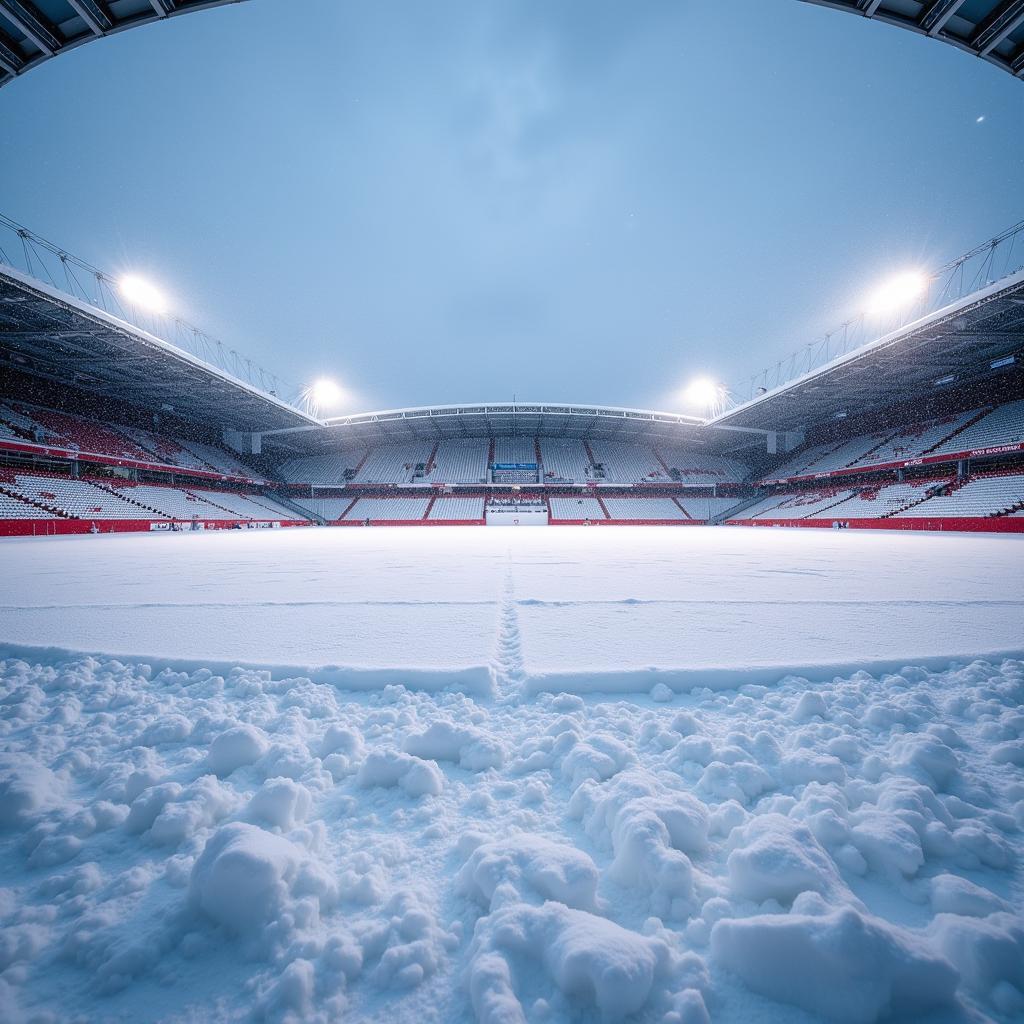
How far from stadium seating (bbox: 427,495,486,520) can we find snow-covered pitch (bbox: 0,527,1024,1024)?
32960 millimetres

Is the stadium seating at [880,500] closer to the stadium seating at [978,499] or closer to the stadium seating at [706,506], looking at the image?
the stadium seating at [978,499]

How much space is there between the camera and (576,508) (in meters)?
36.7

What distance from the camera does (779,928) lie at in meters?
0.84

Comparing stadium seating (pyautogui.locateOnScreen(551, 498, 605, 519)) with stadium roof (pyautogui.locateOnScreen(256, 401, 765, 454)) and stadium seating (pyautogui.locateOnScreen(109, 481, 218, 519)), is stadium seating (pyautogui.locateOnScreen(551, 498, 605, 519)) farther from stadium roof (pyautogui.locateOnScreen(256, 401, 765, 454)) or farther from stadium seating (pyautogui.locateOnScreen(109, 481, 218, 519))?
stadium seating (pyautogui.locateOnScreen(109, 481, 218, 519))

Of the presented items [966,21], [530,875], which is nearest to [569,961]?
[530,875]

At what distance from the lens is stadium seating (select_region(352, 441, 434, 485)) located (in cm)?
3891

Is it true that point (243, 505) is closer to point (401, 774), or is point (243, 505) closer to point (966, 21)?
point (401, 774)

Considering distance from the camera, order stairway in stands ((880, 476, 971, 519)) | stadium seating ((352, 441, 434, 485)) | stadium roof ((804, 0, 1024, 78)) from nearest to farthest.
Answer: stadium roof ((804, 0, 1024, 78)), stairway in stands ((880, 476, 971, 519)), stadium seating ((352, 441, 434, 485))

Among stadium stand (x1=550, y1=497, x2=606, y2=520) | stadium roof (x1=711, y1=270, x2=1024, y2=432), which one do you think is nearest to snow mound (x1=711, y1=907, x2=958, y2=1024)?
stadium roof (x1=711, y1=270, x2=1024, y2=432)

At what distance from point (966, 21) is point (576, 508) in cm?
3107

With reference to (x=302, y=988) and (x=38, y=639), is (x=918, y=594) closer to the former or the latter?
(x=302, y=988)

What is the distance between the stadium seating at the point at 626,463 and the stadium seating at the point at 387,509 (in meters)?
16.2

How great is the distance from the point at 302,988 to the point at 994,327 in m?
28.8

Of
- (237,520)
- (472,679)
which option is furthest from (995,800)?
(237,520)
